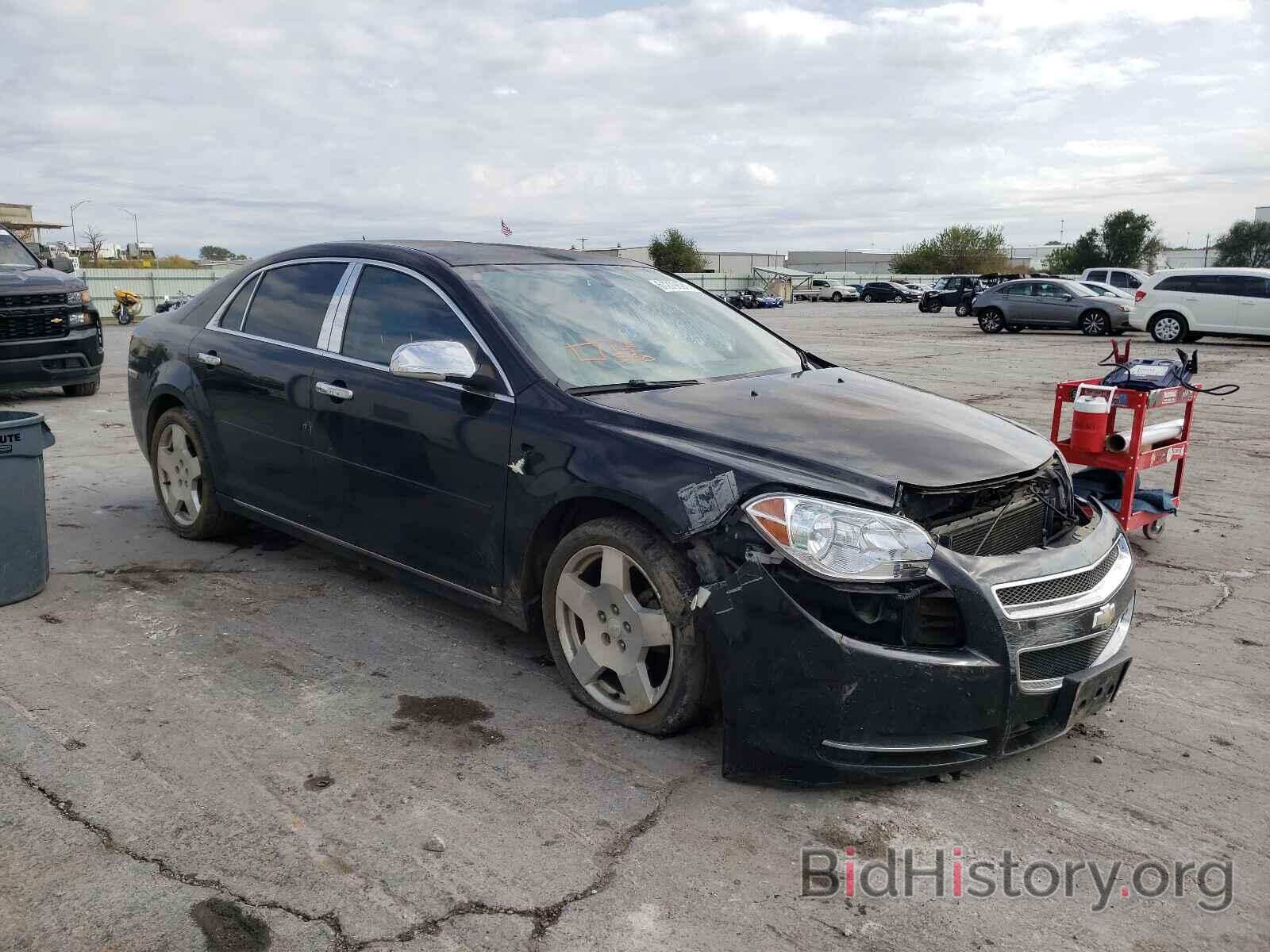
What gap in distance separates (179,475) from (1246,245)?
276ft

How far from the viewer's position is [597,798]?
119 inches

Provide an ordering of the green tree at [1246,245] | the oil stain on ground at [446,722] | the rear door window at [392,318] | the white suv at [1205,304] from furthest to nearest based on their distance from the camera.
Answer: the green tree at [1246,245]
the white suv at [1205,304]
the rear door window at [392,318]
the oil stain on ground at [446,722]

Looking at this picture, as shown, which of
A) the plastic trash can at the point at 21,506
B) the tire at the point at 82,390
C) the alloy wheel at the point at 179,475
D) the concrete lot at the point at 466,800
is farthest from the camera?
the tire at the point at 82,390

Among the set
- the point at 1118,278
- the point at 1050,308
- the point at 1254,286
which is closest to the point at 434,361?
the point at 1254,286

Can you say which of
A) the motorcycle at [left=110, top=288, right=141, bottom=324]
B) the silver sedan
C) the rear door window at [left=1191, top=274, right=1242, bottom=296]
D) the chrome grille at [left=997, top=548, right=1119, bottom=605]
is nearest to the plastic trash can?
the chrome grille at [left=997, top=548, right=1119, bottom=605]

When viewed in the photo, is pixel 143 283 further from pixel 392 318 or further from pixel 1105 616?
pixel 1105 616

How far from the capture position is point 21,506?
4.54m

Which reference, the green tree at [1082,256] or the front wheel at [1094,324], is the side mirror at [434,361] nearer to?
the front wheel at [1094,324]

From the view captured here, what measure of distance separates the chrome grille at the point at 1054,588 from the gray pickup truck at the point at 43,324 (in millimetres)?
10871

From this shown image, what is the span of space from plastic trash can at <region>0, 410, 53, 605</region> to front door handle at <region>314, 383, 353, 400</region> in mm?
1225

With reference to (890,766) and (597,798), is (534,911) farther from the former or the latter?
(890,766)

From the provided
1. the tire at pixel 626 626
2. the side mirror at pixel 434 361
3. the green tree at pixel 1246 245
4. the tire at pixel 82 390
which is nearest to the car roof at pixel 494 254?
the side mirror at pixel 434 361

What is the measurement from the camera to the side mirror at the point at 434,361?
3658 mm

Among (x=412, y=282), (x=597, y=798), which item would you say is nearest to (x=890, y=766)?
(x=597, y=798)
